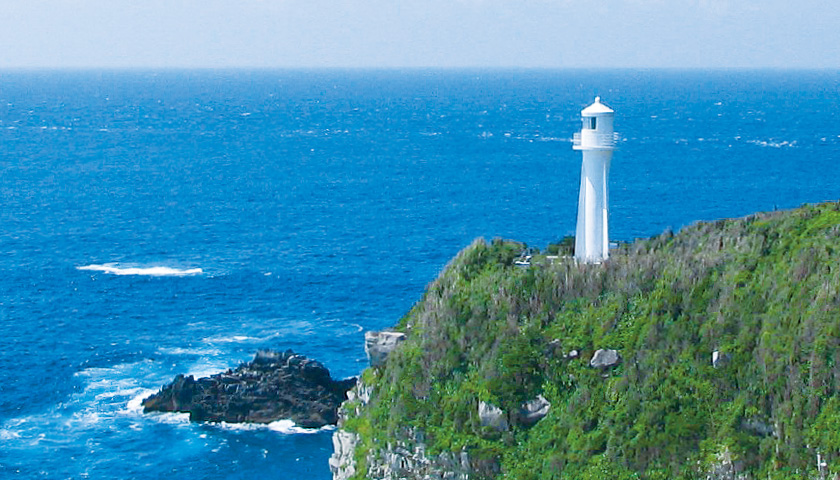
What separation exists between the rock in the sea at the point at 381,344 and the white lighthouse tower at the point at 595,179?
805cm

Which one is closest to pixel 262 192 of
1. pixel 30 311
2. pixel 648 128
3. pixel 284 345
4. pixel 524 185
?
pixel 524 185

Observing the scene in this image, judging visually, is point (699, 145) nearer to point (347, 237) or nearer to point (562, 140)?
point (562, 140)

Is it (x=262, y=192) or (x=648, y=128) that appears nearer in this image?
(x=262, y=192)

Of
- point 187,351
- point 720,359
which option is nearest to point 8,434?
point 187,351

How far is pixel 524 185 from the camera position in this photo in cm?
12862

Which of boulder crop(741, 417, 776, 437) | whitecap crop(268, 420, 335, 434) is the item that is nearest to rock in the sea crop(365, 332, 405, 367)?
whitecap crop(268, 420, 335, 434)

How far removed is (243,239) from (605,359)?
66.8 metres

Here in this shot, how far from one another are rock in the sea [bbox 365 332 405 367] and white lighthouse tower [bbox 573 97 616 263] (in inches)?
317

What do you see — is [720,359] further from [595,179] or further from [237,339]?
[237,339]

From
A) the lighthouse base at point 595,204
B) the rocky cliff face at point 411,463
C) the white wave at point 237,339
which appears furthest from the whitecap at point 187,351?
the lighthouse base at point 595,204

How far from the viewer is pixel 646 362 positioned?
38.0 m

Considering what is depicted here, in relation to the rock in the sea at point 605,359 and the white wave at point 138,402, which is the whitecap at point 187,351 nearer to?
the white wave at point 138,402

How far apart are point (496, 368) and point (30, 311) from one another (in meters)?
48.7

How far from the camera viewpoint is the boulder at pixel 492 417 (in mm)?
38406
